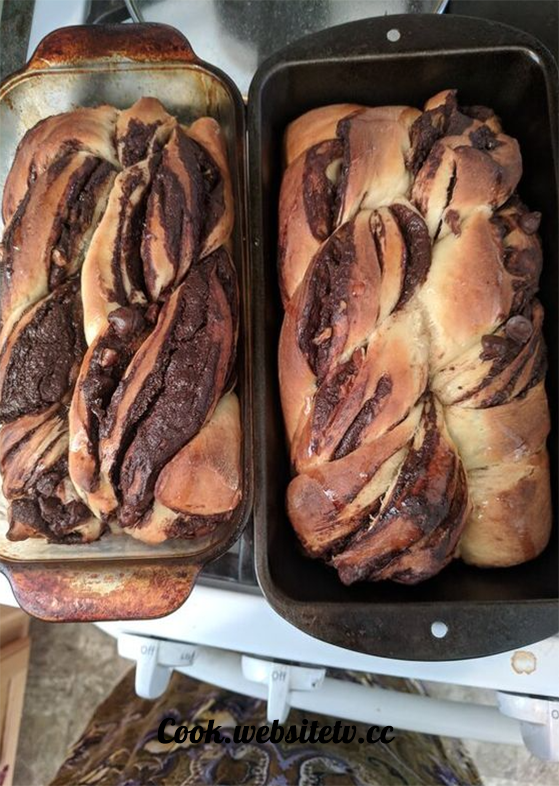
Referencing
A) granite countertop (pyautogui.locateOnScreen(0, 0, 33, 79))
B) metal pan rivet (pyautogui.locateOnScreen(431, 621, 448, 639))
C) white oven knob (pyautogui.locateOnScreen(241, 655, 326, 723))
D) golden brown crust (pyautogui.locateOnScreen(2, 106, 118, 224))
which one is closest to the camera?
metal pan rivet (pyautogui.locateOnScreen(431, 621, 448, 639))

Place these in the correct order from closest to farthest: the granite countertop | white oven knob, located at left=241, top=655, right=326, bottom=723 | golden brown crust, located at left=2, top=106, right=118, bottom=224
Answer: golden brown crust, located at left=2, top=106, right=118, bottom=224, white oven knob, located at left=241, top=655, right=326, bottom=723, the granite countertop

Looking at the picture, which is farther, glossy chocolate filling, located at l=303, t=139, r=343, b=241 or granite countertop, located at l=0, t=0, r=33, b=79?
granite countertop, located at l=0, t=0, r=33, b=79

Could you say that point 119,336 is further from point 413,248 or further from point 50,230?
point 413,248

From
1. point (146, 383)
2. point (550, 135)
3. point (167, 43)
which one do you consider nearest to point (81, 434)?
point (146, 383)

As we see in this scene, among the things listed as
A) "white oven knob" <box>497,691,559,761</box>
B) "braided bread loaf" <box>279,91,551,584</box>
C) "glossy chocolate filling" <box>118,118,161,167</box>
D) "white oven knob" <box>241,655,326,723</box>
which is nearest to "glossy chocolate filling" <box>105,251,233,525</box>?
"braided bread loaf" <box>279,91,551,584</box>

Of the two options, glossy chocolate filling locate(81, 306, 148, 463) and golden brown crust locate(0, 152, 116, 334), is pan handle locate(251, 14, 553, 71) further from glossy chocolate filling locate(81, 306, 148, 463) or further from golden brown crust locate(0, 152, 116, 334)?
glossy chocolate filling locate(81, 306, 148, 463)

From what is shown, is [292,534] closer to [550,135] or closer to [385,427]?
[385,427]
